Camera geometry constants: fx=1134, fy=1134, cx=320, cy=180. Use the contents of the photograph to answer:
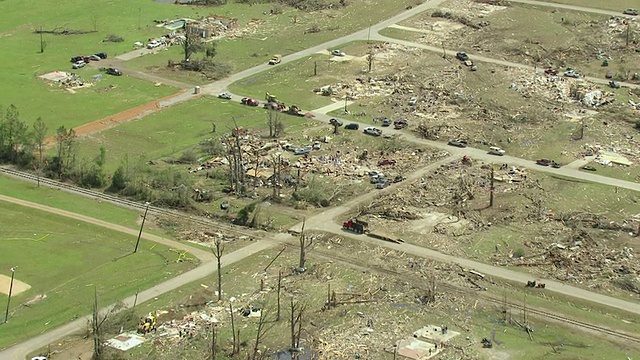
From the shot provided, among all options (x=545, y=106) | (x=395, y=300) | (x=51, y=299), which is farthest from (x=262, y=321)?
(x=545, y=106)

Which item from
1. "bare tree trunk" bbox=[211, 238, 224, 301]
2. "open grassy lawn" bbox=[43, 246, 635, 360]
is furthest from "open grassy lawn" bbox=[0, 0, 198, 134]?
"open grassy lawn" bbox=[43, 246, 635, 360]

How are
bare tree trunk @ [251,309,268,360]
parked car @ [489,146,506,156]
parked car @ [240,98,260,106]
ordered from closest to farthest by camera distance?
bare tree trunk @ [251,309,268,360]
parked car @ [489,146,506,156]
parked car @ [240,98,260,106]

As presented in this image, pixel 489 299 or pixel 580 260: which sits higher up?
pixel 580 260

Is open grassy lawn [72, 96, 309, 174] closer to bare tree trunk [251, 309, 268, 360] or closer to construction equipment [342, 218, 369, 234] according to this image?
construction equipment [342, 218, 369, 234]

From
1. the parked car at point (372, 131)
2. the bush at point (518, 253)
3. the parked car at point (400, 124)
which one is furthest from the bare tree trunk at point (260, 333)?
the parked car at point (400, 124)

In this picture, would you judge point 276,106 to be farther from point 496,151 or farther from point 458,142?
point 496,151

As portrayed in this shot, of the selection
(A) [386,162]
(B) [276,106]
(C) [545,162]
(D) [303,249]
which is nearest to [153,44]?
(B) [276,106]
